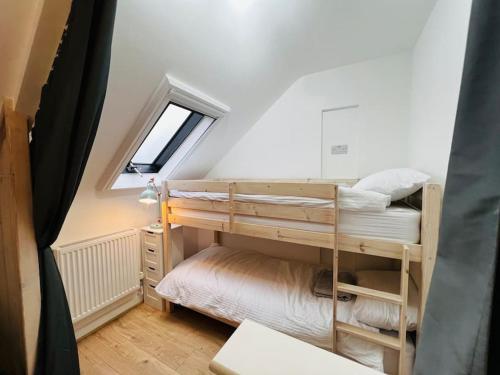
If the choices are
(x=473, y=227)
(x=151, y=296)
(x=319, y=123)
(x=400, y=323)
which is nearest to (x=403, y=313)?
(x=400, y=323)

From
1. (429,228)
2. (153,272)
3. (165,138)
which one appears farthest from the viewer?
(165,138)

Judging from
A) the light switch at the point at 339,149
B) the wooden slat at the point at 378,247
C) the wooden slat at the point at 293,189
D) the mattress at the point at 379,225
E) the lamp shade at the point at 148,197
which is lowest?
the wooden slat at the point at 378,247

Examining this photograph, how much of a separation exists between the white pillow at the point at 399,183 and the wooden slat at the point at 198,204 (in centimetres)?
112

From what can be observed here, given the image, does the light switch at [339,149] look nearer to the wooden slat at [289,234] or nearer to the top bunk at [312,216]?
the top bunk at [312,216]

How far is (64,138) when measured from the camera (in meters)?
1.04

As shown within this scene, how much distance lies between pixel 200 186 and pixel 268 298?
1.09 metres

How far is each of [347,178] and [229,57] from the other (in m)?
1.60

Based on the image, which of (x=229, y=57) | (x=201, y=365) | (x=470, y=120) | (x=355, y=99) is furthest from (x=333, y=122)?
(x=201, y=365)

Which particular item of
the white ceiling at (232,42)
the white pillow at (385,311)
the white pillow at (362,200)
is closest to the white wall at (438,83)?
the white ceiling at (232,42)

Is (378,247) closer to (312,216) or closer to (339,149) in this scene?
→ (312,216)

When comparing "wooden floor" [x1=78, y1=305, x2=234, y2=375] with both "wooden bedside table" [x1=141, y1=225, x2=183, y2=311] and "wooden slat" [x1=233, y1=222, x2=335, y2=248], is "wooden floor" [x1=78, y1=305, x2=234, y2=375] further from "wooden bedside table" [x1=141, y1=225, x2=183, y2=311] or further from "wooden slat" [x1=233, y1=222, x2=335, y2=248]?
"wooden slat" [x1=233, y1=222, x2=335, y2=248]

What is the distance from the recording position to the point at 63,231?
1714mm

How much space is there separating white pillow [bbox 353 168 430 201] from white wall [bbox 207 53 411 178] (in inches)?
26.2

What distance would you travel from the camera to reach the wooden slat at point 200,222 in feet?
5.89
